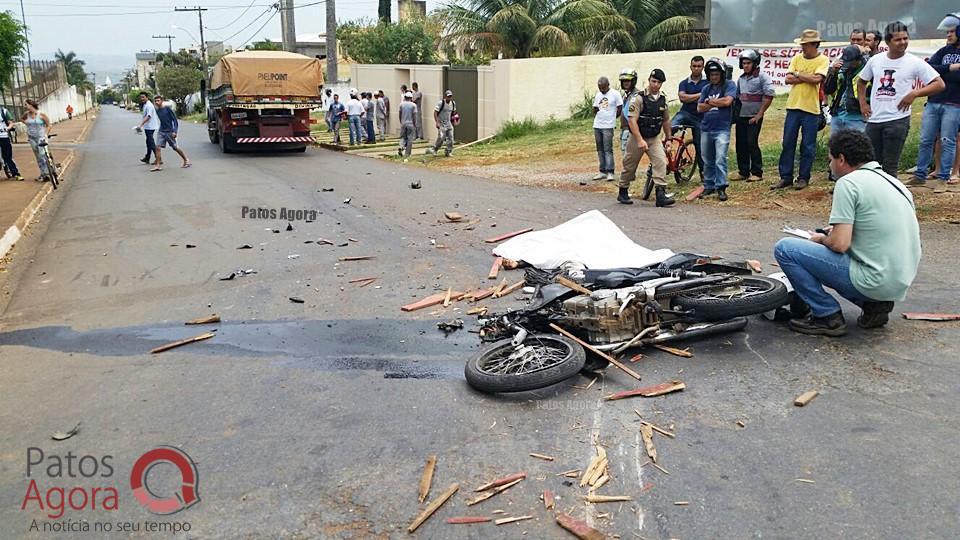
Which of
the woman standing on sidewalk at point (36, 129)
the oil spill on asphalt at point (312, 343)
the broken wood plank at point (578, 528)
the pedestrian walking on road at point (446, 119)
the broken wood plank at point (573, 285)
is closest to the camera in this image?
the broken wood plank at point (578, 528)

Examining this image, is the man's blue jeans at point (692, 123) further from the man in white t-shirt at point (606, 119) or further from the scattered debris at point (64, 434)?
the scattered debris at point (64, 434)

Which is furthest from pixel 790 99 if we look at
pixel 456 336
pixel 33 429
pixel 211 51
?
pixel 211 51

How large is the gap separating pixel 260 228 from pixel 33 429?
625 cm

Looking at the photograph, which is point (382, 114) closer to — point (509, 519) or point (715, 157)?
point (715, 157)

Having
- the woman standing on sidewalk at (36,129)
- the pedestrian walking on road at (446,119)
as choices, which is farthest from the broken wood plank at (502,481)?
the pedestrian walking on road at (446,119)

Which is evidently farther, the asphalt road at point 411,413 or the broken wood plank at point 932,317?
the broken wood plank at point 932,317

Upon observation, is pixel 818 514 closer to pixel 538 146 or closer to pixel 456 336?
pixel 456 336

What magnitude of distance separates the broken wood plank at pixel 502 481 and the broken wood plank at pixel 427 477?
0.24m

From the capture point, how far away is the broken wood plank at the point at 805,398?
4270 mm

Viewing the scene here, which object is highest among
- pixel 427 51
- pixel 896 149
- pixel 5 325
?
pixel 427 51

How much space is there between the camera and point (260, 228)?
34.4 feet

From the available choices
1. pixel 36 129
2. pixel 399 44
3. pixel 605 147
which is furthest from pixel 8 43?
pixel 605 147

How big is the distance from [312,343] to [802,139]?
25.3 ft

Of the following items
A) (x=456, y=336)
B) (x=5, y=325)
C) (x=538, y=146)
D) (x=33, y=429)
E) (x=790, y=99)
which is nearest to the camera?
(x=33, y=429)
